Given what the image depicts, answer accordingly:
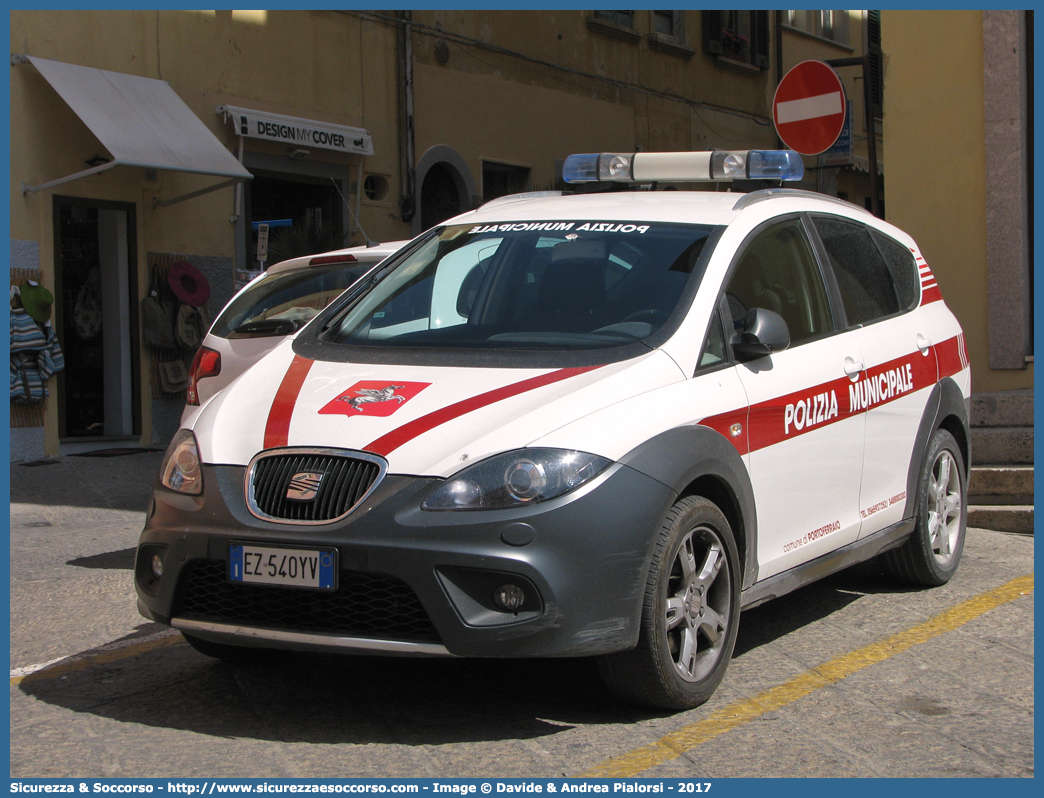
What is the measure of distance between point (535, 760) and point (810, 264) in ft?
8.33

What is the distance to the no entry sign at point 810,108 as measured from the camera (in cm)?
888

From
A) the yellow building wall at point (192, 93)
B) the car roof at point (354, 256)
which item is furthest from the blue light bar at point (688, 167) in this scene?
the yellow building wall at point (192, 93)

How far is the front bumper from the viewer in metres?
3.68

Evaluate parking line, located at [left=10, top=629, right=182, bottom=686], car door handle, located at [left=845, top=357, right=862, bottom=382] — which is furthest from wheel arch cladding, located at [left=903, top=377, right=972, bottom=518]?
parking line, located at [left=10, top=629, right=182, bottom=686]

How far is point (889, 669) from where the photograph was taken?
471 cm

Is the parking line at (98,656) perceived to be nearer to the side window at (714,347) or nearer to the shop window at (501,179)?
the side window at (714,347)

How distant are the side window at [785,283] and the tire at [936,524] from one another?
1.13 metres

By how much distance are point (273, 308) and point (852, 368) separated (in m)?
3.99

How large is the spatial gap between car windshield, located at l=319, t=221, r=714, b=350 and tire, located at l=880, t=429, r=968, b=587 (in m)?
1.89

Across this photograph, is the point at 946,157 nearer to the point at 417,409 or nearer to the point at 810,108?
the point at 810,108

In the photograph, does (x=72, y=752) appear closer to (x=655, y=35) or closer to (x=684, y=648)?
(x=684, y=648)

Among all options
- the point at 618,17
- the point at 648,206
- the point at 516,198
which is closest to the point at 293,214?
the point at 618,17

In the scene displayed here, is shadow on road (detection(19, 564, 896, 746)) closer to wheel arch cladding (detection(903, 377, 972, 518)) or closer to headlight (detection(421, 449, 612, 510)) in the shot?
headlight (detection(421, 449, 612, 510))

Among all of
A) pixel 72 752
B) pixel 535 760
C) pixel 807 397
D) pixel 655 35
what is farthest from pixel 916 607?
pixel 655 35
